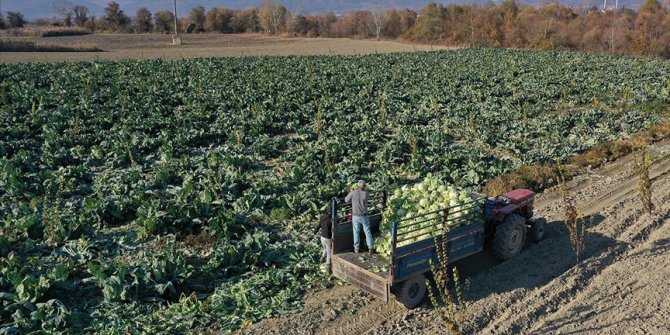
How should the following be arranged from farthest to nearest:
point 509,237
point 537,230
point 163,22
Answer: point 163,22, point 537,230, point 509,237

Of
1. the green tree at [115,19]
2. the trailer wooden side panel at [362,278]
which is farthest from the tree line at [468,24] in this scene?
the trailer wooden side panel at [362,278]

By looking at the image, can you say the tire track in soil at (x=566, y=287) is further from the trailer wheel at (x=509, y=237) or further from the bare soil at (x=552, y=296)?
the trailer wheel at (x=509, y=237)

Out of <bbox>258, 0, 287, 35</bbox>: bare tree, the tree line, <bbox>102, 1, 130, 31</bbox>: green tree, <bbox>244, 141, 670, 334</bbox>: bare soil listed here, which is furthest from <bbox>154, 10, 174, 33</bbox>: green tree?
<bbox>244, 141, 670, 334</bbox>: bare soil

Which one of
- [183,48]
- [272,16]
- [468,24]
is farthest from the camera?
[272,16]

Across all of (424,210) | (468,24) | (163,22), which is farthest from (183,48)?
(424,210)

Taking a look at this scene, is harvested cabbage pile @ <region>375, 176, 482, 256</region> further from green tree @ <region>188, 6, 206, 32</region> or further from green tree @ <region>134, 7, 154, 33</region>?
green tree @ <region>188, 6, 206, 32</region>

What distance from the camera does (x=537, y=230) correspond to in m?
12.4

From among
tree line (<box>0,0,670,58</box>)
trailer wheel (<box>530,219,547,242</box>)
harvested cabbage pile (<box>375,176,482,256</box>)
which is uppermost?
tree line (<box>0,0,670,58</box>)

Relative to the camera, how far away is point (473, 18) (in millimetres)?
82312

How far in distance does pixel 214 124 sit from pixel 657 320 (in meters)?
17.4

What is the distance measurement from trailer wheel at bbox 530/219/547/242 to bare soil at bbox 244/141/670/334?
153mm

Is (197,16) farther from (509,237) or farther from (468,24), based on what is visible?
(509,237)

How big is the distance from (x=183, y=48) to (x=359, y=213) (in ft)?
207

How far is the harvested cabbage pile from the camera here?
33.1 ft
